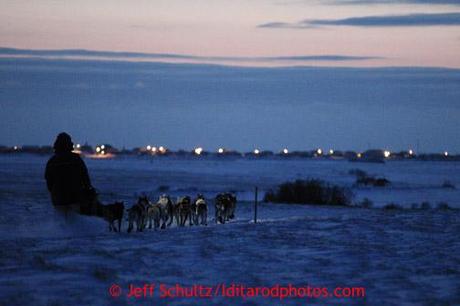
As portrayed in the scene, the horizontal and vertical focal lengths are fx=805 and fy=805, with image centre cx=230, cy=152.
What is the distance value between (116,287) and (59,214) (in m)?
6.55

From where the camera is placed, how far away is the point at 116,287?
26.1 feet

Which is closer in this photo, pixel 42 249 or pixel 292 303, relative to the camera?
pixel 292 303

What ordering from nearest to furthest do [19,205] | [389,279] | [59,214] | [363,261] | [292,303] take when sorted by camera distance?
[292,303], [389,279], [363,261], [59,214], [19,205]

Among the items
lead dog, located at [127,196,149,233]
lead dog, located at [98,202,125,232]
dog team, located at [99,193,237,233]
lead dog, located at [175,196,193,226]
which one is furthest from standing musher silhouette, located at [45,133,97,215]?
lead dog, located at [175,196,193,226]

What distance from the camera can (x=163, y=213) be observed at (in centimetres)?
1703

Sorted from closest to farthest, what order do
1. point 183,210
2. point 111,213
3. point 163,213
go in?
point 111,213 < point 163,213 < point 183,210

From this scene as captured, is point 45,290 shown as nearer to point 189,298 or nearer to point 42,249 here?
point 189,298

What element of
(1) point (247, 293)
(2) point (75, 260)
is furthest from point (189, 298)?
(2) point (75, 260)

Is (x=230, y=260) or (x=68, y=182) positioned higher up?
(x=68, y=182)

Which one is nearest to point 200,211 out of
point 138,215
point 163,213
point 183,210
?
point 183,210

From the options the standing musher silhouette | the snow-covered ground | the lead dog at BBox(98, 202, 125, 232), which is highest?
the standing musher silhouette

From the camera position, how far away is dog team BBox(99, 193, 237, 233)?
1495 centimetres

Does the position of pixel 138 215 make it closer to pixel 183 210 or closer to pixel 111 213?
pixel 111 213

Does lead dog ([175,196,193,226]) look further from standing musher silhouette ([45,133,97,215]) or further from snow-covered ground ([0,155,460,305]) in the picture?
standing musher silhouette ([45,133,97,215])
